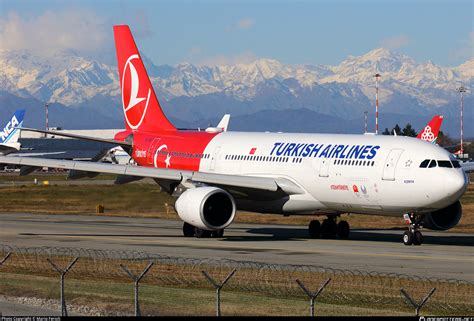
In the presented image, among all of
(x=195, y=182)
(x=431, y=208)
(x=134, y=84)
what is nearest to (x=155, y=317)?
(x=431, y=208)

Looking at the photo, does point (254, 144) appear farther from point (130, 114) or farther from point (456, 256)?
point (456, 256)

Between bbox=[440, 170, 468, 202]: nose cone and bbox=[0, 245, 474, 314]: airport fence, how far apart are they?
8248 millimetres

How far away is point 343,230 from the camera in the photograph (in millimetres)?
46094

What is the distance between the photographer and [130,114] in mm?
55062

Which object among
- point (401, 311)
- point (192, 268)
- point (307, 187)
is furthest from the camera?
point (307, 187)

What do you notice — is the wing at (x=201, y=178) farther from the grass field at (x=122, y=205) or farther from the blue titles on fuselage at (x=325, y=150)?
the grass field at (x=122, y=205)

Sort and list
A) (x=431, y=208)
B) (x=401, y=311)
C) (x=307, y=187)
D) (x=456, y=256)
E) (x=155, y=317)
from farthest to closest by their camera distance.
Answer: (x=307, y=187) < (x=431, y=208) < (x=456, y=256) < (x=401, y=311) < (x=155, y=317)

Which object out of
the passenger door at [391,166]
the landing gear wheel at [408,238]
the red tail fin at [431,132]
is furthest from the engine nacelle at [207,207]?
the red tail fin at [431,132]

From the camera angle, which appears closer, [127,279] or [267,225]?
[127,279]

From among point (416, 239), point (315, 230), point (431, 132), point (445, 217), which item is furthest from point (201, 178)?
point (431, 132)

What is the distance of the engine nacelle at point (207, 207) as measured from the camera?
42.5 m

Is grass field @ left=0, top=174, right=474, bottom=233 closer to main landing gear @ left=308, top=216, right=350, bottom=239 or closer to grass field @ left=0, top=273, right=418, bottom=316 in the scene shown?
main landing gear @ left=308, top=216, right=350, bottom=239

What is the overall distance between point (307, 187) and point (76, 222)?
54.3 feet

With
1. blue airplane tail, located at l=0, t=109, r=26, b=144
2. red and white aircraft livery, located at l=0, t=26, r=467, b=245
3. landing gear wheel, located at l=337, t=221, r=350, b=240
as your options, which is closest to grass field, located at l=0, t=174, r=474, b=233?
landing gear wheel, located at l=337, t=221, r=350, b=240
